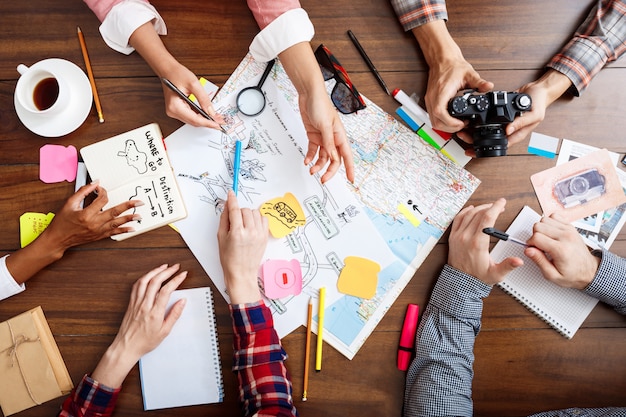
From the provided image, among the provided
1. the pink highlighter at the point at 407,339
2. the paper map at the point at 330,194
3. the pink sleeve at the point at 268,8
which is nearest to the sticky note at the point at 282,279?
the paper map at the point at 330,194

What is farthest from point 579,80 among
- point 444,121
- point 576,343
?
point 576,343

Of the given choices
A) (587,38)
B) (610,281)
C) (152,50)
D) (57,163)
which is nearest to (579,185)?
(610,281)

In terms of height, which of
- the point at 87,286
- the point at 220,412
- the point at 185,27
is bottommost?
the point at 220,412

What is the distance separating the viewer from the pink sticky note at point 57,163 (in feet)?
3.71

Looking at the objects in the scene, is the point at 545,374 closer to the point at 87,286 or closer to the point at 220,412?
the point at 220,412

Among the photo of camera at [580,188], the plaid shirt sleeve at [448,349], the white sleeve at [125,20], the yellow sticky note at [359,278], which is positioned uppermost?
the white sleeve at [125,20]

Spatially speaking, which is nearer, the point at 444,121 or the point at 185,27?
the point at 444,121

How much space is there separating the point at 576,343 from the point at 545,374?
0.11 m

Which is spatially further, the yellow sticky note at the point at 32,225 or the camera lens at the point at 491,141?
the yellow sticky note at the point at 32,225

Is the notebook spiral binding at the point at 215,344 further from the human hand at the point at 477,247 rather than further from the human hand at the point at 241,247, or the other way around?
the human hand at the point at 477,247

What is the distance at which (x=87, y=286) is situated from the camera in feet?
3.68

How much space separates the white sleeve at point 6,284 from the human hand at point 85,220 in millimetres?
121

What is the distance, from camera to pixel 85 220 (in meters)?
1.05

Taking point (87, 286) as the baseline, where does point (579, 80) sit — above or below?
above
